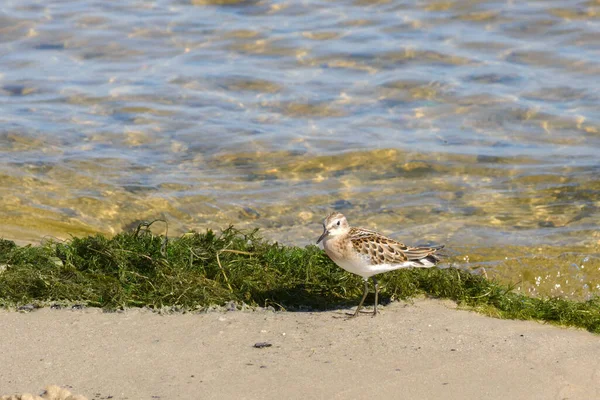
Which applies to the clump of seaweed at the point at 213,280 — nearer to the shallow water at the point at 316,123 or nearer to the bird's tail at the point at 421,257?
the bird's tail at the point at 421,257

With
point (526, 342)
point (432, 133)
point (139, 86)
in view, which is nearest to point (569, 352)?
point (526, 342)

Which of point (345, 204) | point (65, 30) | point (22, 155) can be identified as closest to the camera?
point (345, 204)

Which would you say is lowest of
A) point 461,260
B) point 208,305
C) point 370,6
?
point 461,260

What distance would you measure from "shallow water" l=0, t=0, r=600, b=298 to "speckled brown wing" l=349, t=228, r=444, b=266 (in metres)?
2.07

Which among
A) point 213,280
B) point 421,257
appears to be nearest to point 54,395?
point 213,280

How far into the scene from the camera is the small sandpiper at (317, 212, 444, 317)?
21.6 ft

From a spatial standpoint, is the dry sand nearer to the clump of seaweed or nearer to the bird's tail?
the clump of seaweed

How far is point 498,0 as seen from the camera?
1686cm

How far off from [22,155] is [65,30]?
5.16m

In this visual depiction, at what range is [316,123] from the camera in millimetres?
12734

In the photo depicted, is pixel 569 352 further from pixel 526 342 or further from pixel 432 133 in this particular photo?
pixel 432 133

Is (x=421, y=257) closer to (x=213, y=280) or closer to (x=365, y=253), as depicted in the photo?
(x=365, y=253)

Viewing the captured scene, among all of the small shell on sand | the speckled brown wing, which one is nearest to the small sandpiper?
the speckled brown wing

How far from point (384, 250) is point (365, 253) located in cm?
16
